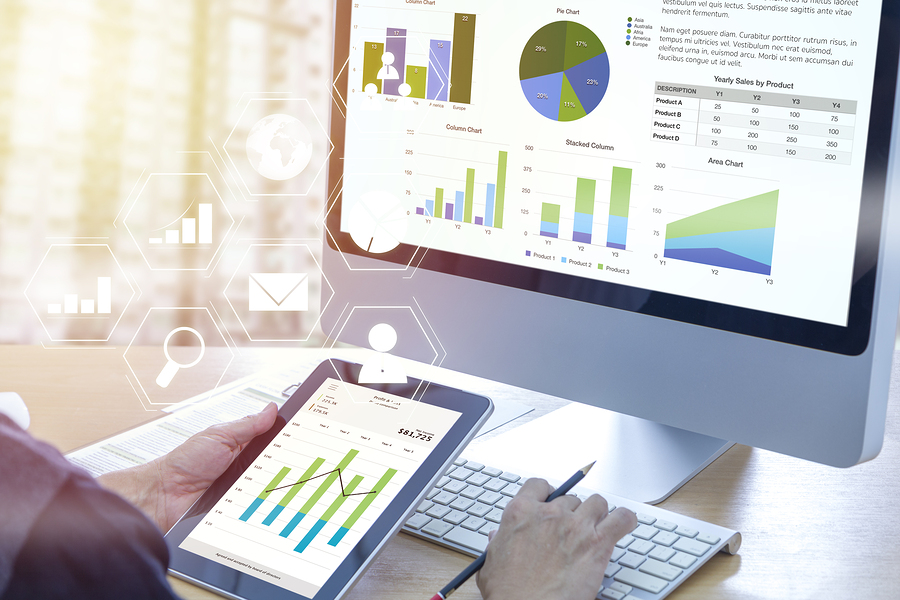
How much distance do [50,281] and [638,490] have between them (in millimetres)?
534

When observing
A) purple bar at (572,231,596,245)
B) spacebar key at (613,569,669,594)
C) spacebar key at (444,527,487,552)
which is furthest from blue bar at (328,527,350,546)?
purple bar at (572,231,596,245)

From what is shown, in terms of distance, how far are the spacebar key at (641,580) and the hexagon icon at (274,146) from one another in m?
0.37

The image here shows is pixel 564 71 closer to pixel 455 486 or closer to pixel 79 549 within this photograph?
pixel 455 486

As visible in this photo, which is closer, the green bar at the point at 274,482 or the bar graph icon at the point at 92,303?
the bar graph icon at the point at 92,303

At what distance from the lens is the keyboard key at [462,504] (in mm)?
667

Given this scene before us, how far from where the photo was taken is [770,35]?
608mm

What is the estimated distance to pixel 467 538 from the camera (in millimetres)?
627

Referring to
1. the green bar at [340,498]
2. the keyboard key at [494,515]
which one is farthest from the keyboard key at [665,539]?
the green bar at [340,498]

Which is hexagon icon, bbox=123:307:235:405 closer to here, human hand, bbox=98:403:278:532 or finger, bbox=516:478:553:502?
human hand, bbox=98:403:278:532

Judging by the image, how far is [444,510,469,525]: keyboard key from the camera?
0.65 meters

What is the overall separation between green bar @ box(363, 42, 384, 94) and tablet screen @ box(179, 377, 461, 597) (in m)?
0.35

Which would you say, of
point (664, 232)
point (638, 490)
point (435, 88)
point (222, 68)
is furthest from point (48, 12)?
point (638, 490)

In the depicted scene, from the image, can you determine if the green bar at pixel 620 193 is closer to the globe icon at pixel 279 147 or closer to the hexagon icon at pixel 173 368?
the globe icon at pixel 279 147

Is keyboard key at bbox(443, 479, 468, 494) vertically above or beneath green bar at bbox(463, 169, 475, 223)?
beneath
